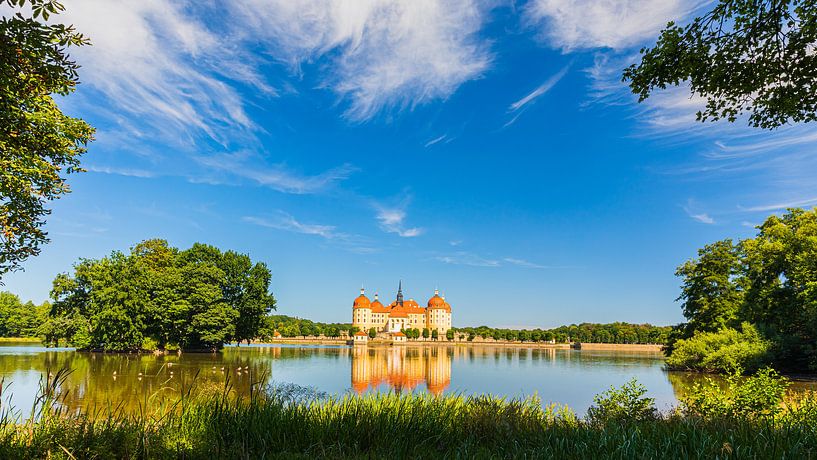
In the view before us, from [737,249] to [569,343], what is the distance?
92.3 meters

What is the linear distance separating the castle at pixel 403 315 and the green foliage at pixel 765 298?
105039mm

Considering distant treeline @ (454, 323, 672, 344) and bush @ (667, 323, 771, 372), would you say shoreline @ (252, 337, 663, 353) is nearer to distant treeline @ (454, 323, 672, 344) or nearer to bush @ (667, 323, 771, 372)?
distant treeline @ (454, 323, 672, 344)

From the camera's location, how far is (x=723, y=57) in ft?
22.8

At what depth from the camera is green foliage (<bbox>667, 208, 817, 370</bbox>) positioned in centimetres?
2681

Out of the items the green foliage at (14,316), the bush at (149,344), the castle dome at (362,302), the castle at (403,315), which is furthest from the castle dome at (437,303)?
the bush at (149,344)

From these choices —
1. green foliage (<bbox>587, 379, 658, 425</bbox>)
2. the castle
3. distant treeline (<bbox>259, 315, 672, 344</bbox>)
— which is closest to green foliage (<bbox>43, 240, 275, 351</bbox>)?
green foliage (<bbox>587, 379, 658, 425</bbox>)

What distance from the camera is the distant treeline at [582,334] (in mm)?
126688

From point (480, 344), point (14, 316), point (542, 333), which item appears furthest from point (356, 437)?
point (542, 333)

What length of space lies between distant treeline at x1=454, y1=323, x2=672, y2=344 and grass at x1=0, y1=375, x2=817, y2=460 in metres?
129

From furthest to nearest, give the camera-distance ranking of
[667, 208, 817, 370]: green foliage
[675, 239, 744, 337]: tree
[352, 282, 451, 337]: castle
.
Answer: [352, 282, 451, 337]: castle, [675, 239, 744, 337]: tree, [667, 208, 817, 370]: green foliage

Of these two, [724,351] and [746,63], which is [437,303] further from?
[746,63]

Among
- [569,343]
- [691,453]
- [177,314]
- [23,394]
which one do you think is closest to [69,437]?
[691,453]

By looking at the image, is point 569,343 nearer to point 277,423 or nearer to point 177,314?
point 177,314

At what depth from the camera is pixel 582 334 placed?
133 meters
